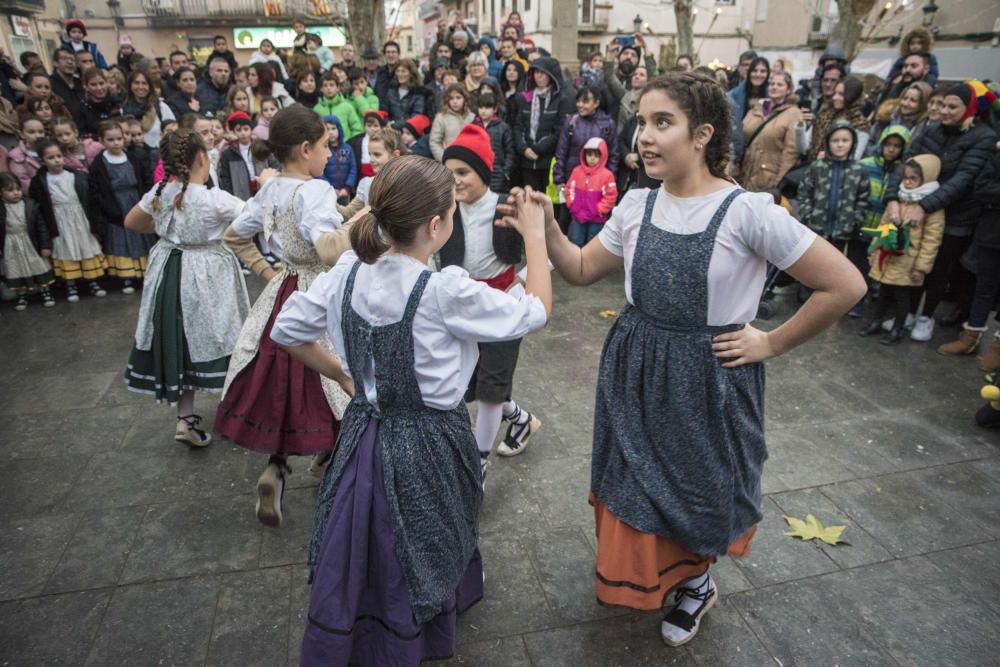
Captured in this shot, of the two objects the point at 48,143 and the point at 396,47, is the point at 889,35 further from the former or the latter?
the point at 48,143

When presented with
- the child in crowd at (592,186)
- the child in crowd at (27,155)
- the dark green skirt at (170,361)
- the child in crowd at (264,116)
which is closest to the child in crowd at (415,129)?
the child in crowd at (264,116)

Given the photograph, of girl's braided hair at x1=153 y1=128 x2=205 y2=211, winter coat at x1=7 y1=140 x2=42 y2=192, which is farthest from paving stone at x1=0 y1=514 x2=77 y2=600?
winter coat at x1=7 y1=140 x2=42 y2=192

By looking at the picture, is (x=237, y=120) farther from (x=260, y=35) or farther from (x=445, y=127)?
(x=260, y=35)

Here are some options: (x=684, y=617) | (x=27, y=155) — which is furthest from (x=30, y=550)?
(x=27, y=155)

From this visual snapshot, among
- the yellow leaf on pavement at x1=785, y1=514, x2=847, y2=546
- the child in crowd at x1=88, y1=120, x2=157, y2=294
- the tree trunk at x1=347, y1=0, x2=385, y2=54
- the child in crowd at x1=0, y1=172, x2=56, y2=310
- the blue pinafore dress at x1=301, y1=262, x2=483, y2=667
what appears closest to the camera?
the blue pinafore dress at x1=301, y1=262, x2=483, y2=667

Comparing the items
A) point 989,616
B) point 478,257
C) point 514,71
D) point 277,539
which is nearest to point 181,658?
point 277,539

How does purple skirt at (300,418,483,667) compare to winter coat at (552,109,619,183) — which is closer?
purple skirt at (300,418,483,667)

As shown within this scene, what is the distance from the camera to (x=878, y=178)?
555 centimetres

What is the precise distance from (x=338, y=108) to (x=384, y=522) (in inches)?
287

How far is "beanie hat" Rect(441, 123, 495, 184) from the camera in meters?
2.85

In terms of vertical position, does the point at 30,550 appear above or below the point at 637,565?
below

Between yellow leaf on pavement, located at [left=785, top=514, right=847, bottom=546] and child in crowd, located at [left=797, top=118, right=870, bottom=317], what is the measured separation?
3.14 metres

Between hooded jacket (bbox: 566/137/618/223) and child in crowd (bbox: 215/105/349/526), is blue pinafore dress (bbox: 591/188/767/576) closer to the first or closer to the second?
child in crowd (bbox: 215/105/349/526)

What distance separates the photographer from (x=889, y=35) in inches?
907
